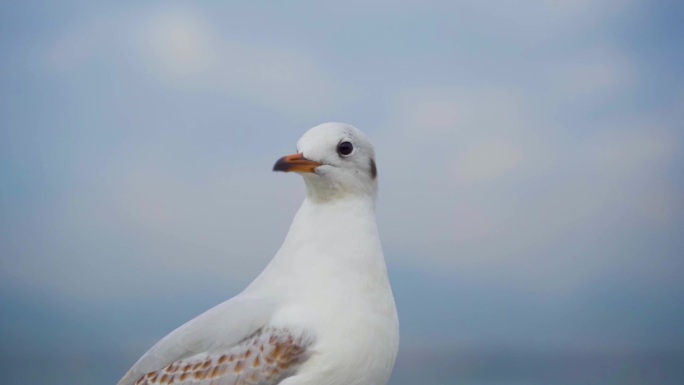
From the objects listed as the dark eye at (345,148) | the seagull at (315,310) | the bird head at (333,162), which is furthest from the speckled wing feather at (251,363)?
the dark eye at (345,148)

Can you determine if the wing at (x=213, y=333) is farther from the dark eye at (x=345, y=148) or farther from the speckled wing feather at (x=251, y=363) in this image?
the dark eye at (x=345, y=148)

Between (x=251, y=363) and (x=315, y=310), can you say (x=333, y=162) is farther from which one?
(x=251, y=363)

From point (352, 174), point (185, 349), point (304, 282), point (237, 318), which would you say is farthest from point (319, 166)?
point (185, 349)

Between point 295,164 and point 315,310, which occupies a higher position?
point 295,164

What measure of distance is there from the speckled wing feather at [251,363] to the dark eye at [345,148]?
577mm

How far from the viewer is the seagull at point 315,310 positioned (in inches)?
98.7

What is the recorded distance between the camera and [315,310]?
2549mm

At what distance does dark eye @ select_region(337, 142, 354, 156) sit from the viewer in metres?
2.65

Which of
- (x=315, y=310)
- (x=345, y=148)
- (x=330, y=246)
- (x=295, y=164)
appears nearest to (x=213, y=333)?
(x=315, y=310)

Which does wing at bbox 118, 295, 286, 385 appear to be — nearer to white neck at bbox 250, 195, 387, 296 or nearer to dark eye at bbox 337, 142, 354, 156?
white neck at bbox 250, 195, 387, 296

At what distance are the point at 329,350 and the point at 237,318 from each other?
0.31 m

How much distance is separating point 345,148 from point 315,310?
51cm

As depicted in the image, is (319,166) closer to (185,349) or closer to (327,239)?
(327,239)

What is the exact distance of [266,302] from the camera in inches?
103
